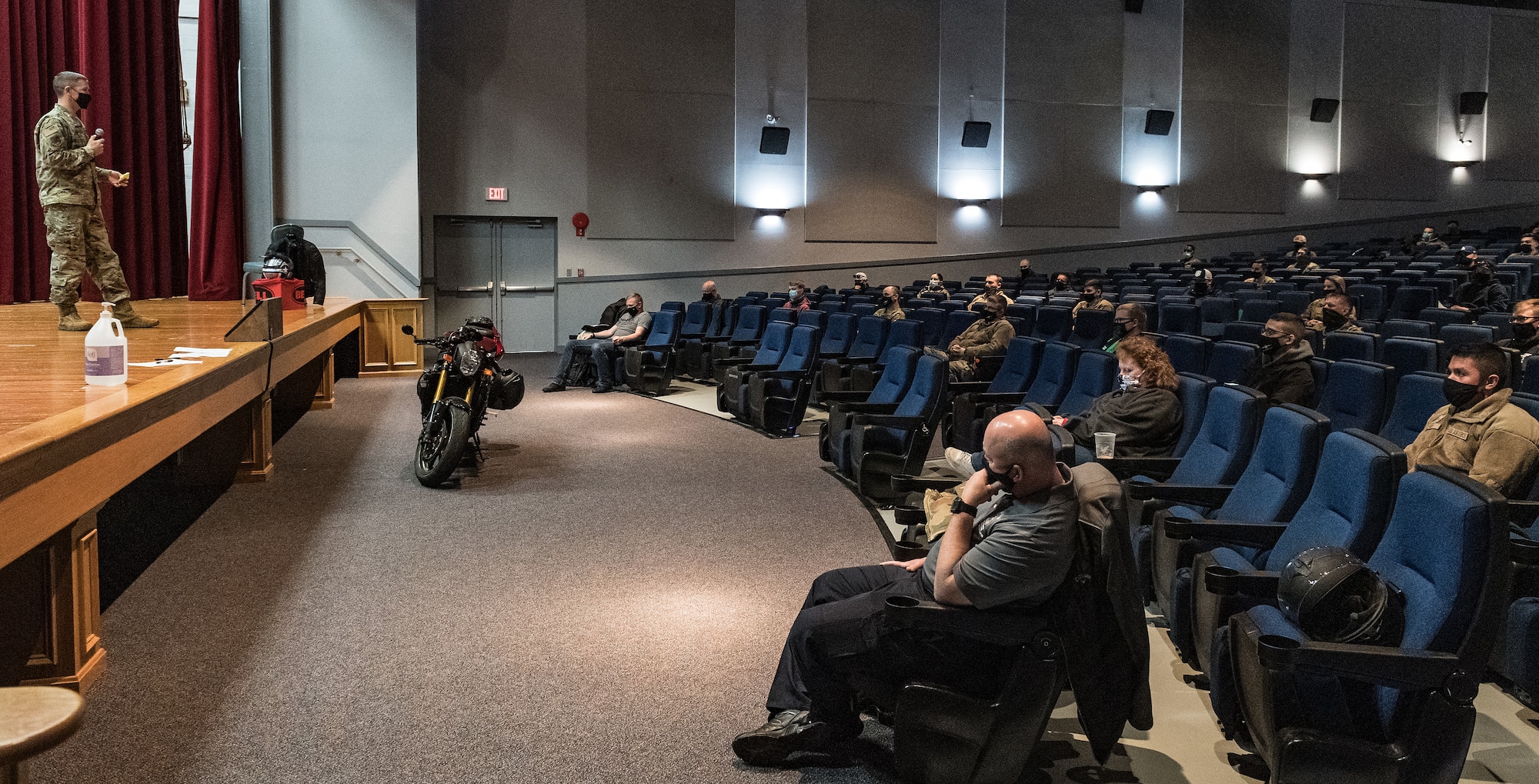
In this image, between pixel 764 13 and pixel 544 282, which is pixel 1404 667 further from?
pixel 764 13

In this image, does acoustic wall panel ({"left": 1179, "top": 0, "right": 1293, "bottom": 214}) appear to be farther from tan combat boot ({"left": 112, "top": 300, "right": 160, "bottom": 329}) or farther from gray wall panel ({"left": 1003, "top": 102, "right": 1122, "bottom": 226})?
tan combat boot ({"left": 112, "top": 300, "right": 160, "bottom": 329})

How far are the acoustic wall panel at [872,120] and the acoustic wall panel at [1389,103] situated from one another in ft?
23.3

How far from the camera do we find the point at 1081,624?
2.42 metres

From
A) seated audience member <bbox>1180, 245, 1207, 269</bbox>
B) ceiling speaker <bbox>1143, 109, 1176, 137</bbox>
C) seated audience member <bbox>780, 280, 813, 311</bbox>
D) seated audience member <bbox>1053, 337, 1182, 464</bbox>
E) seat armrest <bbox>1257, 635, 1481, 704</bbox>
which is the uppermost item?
ceiling speaker <bbox>1143, 109, 1176, 137</bbox>

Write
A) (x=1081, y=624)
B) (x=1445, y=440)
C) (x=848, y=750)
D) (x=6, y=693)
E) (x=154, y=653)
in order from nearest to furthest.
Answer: (x=6, y=693), (x=1081, y=624), (x=848, y=750), (x=154, y=653), (x=1445, y=440)

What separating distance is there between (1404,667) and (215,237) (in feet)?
36.8

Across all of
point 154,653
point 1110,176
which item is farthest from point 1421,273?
point 154,653

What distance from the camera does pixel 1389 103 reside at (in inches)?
717

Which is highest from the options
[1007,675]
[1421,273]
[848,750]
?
[1421,273]

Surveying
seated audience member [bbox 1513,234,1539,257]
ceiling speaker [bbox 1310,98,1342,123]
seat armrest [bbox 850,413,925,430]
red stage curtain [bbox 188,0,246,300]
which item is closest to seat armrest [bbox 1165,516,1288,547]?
seat armrest [bbox 850,413,925,430]

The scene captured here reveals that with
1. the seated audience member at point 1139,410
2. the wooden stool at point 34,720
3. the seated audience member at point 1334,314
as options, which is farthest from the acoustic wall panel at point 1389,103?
the wooden stool at point 34,720

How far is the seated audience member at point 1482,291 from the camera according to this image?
8.98 m

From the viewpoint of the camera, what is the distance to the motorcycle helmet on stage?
2170mm

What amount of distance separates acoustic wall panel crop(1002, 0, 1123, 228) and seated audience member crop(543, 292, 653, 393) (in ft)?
25.8
